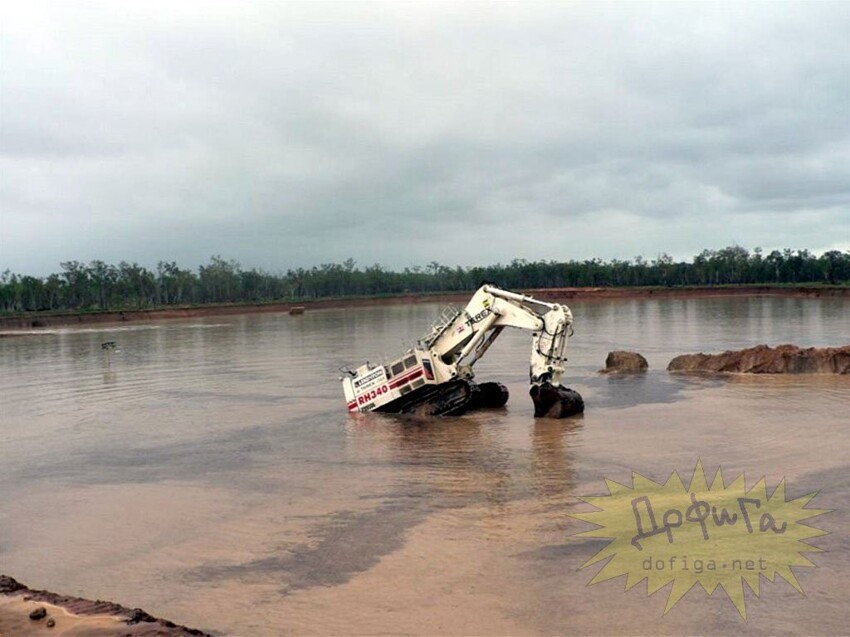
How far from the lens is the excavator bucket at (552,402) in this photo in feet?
84.1

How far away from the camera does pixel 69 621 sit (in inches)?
367

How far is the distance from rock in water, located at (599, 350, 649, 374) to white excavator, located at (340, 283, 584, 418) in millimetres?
11197

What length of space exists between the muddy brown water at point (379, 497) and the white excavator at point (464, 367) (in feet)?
2.49

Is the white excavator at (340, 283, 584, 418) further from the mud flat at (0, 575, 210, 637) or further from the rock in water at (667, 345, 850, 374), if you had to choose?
the mud flat at (0, 575, 210, 637)

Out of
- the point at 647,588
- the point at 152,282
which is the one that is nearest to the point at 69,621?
the point at 647,588

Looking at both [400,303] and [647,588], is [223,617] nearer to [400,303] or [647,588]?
[647,588]

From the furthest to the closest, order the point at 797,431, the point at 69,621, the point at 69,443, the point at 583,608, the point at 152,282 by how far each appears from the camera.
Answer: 1. the point at 152,282
2. the point at 69,443
3. the point at 797,431
4. the point at 583,608
5. the point at 69,621

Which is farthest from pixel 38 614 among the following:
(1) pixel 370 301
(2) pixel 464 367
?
(1) pixel 370 301

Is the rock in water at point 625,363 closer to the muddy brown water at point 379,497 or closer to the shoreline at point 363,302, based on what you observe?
the muddy brown water at point 379,497

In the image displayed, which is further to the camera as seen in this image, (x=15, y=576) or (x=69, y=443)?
(x=69, y=443)

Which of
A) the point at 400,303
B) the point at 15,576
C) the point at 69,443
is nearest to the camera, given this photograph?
the point at 15,576

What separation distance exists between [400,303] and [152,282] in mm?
54273

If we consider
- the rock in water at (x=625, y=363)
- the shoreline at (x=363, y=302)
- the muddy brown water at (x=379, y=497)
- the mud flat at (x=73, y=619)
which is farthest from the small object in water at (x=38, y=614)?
the shoreline at (x=363, y=302)

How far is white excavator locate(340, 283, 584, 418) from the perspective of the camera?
25984 millimetres
